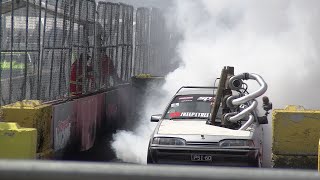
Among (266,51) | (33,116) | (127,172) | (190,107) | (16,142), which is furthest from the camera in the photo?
(266,51)

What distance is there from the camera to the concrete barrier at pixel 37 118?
26.4 feet

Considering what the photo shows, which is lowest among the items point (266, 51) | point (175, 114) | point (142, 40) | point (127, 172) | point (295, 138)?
point (295, 138)

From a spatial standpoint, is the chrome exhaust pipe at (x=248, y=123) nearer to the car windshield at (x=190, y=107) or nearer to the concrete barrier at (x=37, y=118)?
the car windshield at (x=190, y=107)

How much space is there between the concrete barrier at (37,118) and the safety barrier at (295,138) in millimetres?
3222

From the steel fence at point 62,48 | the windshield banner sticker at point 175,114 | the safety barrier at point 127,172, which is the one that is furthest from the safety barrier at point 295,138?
the safety barrier at point 127,172

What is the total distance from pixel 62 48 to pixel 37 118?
2845 millimetres

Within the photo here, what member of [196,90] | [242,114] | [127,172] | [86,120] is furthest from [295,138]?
[127,172]

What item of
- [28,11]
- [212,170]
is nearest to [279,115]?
[28,11]

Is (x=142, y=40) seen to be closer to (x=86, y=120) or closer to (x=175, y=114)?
(x=86, y=120)

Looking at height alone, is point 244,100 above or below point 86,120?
above

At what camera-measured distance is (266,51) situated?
16812mm

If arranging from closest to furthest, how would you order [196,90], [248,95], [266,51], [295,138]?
[295,138] < [248,95] < [196,90] < [266,51]

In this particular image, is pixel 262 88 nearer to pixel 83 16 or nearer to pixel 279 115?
pixel 279 115

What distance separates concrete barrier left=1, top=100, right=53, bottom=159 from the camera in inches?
317
